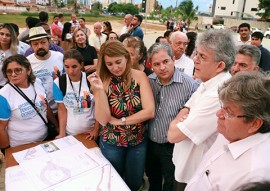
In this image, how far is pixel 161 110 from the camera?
202 centimetres

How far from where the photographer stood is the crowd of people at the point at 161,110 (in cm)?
103

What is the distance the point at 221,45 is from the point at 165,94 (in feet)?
2.36

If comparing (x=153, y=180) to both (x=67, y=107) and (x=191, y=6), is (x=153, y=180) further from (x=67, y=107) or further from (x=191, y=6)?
(x=191, y=6)

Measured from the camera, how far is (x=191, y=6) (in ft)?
130

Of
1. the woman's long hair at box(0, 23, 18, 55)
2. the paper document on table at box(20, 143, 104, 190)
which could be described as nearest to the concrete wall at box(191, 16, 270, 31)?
the woman's long hair at box(0, 23, 18, 55)

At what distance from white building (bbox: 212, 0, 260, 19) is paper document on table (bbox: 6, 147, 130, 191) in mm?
64301

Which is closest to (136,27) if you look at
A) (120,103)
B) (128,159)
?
(120,103)

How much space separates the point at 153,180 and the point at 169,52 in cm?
146

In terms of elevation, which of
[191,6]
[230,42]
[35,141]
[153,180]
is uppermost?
[191,6]

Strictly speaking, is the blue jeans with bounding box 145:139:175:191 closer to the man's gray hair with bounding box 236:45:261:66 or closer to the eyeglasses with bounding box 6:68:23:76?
the man's gray hair with bounding box 236:45:261:66

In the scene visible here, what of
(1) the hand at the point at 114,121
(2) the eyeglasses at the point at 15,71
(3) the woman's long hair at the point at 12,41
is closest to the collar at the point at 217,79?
(1) the hand at the point at 114,121

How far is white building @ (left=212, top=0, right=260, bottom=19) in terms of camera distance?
55.8 m

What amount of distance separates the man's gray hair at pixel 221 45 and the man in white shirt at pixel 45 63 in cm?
215

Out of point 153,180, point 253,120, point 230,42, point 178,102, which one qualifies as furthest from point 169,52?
point 153,180
